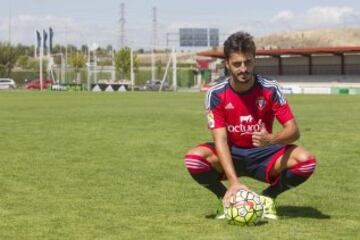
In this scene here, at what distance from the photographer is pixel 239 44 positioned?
21.2 feet

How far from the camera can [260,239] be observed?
20.1 feet

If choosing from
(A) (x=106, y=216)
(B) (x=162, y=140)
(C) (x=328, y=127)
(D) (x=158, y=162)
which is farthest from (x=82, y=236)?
(C) (x=328, y=127)

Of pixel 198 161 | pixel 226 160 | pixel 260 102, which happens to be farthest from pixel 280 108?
pixel 198 161

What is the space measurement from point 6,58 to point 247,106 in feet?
403

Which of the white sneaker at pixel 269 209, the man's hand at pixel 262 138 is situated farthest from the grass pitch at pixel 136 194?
the man's hand at pixel 262 138

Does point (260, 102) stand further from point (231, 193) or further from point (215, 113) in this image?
point (231, 193)

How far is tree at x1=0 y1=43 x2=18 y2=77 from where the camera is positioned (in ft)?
407

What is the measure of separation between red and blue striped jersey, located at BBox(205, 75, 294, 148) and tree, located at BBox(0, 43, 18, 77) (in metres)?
121

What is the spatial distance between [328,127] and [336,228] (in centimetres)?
1537

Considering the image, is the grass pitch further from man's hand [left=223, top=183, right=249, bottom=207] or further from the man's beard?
the man's beard

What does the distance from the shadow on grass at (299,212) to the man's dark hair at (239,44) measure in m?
1.84

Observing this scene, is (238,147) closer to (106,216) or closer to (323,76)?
(106,216)

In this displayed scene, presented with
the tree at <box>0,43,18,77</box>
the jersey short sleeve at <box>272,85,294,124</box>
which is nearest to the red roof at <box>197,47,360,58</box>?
the tree at <box>0,43,18,77</box>

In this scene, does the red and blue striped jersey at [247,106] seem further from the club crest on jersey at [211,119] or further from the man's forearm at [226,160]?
the man's forearm at [226,160]
